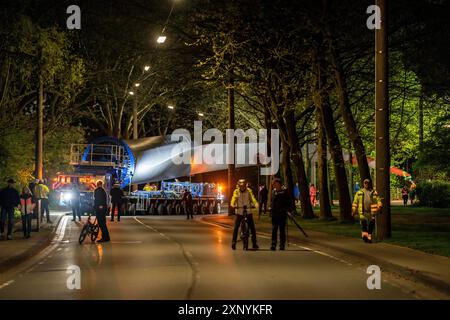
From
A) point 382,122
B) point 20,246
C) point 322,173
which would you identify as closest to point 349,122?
point 322,173

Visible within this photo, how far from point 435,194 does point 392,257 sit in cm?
3750

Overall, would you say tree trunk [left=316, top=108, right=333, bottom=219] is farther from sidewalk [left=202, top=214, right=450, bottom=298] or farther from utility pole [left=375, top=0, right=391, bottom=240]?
utility pole [left=375, top=0, right=391, bottom=240]

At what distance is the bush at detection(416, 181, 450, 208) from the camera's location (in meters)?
55.4

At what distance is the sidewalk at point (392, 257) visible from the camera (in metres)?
15.8

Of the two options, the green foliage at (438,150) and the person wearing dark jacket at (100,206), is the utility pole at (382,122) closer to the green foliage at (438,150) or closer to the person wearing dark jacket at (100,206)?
the person wearing dark jacket at (100,206)

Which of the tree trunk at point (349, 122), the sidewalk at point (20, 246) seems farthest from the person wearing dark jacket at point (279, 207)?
the tree trunk at point (349, 122)

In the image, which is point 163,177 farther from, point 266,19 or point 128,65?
point 266,19

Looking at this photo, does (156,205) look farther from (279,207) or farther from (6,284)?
(6,284)

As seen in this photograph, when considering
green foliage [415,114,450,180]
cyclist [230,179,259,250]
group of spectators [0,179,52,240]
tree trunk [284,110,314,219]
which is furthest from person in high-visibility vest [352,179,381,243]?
tree trunk [284,110,314,219]

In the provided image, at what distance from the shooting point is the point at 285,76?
39250mm

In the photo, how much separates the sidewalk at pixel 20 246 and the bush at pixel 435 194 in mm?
30396

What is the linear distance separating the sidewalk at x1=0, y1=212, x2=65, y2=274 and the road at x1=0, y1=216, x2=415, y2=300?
353 millimetres
